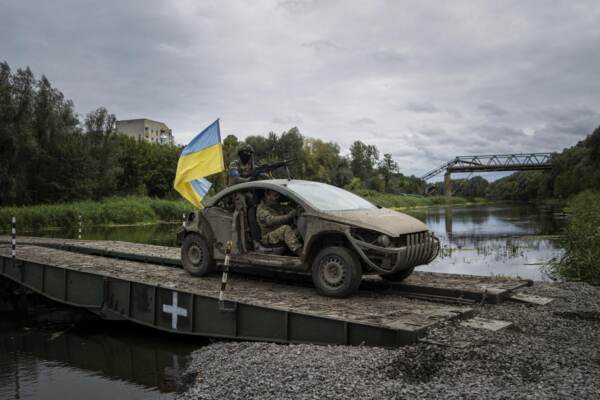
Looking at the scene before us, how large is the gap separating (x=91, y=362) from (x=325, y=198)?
4.87m

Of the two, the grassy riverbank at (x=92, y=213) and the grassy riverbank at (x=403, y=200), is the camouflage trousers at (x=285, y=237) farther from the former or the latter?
the grassy riverbank at (x=403, y=200)

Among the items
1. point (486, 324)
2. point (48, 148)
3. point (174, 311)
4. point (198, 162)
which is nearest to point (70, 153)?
point (48, 148)

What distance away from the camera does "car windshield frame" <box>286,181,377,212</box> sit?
872 cm

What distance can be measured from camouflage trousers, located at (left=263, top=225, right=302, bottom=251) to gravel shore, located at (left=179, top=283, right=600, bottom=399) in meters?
2.03

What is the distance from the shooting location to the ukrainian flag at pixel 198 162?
1255 cm

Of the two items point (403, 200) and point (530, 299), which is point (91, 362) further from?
point (403, 200)

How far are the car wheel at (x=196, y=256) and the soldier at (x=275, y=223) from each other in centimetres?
144

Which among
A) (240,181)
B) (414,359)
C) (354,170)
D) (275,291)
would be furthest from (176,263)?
(354,170)

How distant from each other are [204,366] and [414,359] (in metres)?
2.75

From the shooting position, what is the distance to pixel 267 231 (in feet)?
30.5

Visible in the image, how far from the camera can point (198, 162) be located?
12656mm

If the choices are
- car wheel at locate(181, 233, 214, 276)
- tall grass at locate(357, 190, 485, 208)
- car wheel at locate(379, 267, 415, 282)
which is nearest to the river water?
car wheel at locate(181, 233, 214, 276)

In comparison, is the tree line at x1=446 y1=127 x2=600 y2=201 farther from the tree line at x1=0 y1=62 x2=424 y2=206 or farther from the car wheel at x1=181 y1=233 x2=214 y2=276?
the car wheel at x1=181 y1=233 x2=214 y2=276

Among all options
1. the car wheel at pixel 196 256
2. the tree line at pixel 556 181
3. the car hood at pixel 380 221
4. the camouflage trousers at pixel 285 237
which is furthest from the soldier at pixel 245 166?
the tree line at pixel 556 181
